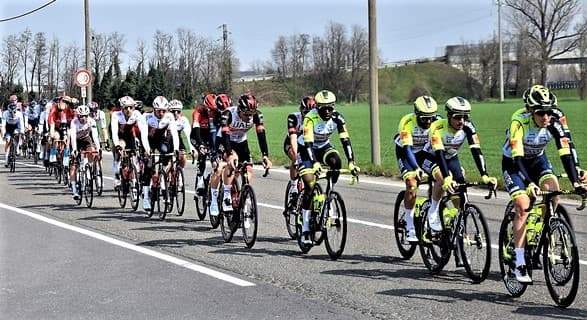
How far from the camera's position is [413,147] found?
9.42 m

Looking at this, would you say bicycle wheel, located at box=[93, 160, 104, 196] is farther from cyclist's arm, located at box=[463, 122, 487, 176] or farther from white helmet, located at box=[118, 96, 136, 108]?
cyclist's arm, located at box=[463, 122, 487, 176]

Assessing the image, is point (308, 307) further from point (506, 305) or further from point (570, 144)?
point (570, 144)

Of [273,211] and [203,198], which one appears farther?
[273,211]

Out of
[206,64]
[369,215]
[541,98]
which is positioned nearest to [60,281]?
[541,98]

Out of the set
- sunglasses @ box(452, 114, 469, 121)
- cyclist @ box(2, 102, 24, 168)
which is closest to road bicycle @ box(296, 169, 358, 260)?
sunglasses @ box(452, 114, 469, 121)

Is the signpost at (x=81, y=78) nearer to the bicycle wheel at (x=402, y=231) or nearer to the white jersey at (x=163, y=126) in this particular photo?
the white jersey at (x=163, y=126)

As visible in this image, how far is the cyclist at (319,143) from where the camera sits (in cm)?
970

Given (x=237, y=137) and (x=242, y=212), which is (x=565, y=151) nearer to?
(x=242, y=212)

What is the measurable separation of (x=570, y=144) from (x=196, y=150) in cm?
700

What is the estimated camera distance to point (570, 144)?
24.3 feet

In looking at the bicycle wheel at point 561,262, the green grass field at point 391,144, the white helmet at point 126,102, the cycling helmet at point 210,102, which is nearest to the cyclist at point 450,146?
the bicycle wheel at point 561,262

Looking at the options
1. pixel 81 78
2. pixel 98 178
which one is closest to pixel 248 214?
pixel 98 178

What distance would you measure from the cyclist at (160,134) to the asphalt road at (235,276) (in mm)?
829

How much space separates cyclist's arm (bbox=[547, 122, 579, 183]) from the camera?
7316 mm
